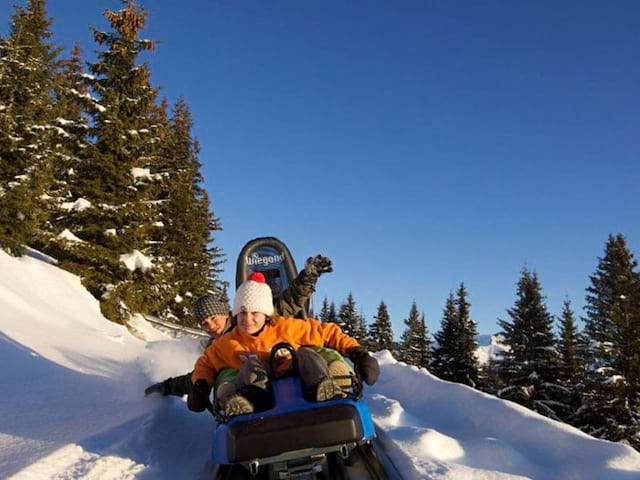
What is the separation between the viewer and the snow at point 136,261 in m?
14.1

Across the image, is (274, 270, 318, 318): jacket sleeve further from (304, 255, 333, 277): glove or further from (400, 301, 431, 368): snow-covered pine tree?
(400, 301, 431, 368): snow-covered pine tree

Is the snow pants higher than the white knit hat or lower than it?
lower

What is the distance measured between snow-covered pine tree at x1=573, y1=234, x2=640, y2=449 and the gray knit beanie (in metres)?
19.1

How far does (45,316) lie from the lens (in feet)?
32.2

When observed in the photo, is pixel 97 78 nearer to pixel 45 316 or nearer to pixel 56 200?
pixel 56 200

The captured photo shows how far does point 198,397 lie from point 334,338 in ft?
3.62

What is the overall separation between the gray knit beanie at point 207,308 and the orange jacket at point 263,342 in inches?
53.6

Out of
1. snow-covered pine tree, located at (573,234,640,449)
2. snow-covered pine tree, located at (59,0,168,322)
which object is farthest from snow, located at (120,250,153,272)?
snow-covered pine tree, located at (573,234,640,449)

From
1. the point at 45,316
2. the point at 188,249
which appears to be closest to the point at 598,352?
the point at 188,249

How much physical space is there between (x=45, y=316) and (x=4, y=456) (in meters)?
7.57

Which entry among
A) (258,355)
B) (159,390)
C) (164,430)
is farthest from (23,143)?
(258,355)

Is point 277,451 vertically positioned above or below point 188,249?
below

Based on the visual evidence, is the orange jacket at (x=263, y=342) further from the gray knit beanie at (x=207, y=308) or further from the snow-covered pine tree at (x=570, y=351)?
the snow-covered pine tree at (x=570, y=351)

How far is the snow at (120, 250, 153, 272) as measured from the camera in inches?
554
